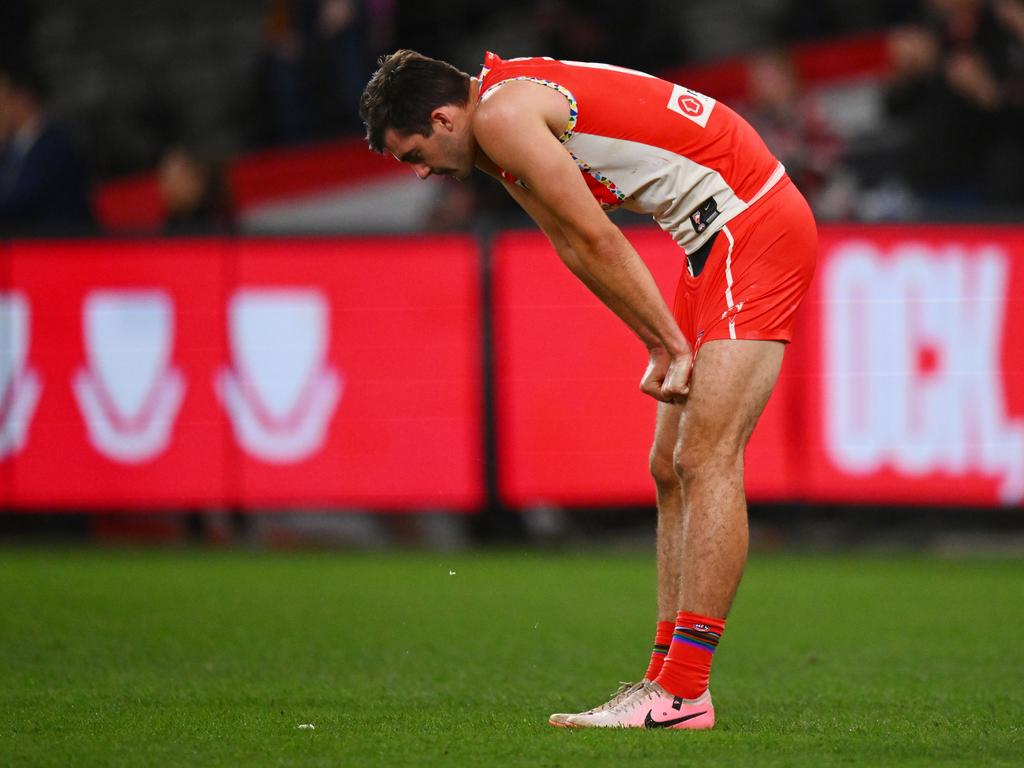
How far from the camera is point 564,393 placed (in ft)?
30.6

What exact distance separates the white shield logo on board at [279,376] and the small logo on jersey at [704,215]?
17.0 ft

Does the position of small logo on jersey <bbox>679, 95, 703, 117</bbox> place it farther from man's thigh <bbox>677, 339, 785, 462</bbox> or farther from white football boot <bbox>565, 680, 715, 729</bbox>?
white football boot <bbox>565, 680, 715, 729</bbox>

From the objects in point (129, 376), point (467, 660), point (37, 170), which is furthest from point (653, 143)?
point (37, 170)

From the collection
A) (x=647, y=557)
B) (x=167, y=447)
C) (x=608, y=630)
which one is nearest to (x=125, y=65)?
(x=167, y=447)

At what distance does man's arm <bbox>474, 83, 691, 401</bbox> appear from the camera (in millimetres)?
4180

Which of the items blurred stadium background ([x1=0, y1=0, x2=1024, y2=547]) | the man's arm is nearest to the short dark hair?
the man's arm

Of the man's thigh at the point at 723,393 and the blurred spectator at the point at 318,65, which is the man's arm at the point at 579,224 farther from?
the blurred spectator at the point at 318,65

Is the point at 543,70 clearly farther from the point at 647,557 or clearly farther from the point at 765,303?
the point at 647,557

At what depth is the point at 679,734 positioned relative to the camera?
4.23 metres

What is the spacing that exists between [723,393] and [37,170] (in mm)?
6823

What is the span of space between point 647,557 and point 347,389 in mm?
1950

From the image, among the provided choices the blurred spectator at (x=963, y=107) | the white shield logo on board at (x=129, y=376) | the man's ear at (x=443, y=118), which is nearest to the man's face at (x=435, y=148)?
the man's ear at (x=443, y=118)

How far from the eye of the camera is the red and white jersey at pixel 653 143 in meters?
4.32

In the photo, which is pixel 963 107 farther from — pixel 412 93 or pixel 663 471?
pixel 412 93
